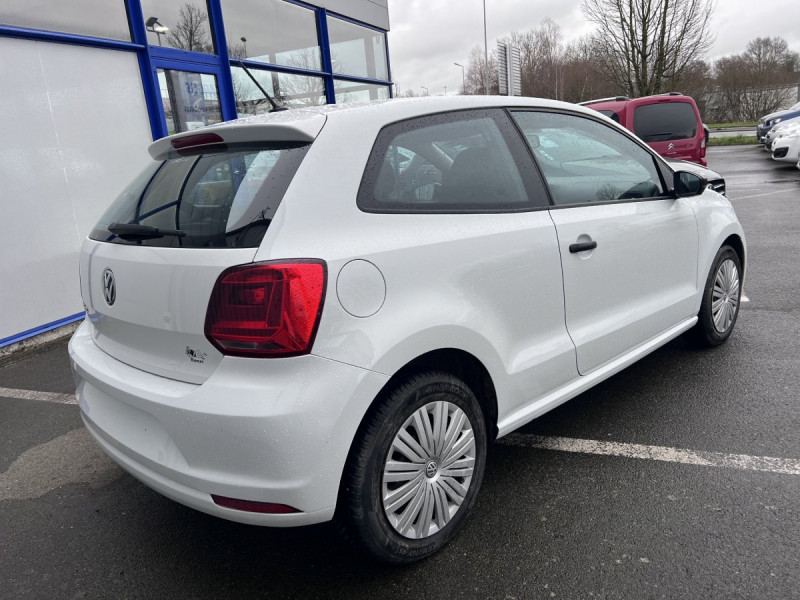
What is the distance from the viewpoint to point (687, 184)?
3287 mm

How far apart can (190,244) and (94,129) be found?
4.72 m

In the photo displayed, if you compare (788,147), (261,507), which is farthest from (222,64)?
(788,147)

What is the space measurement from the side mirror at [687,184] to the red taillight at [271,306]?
2.33 meters

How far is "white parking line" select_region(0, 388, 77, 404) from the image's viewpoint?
3.99 m

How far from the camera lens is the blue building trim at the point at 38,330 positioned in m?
5.09

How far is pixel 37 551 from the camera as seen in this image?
7.89 feet

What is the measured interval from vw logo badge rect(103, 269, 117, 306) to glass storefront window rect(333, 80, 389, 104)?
811 centimetres

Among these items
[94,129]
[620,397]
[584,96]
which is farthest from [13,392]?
[584,96]

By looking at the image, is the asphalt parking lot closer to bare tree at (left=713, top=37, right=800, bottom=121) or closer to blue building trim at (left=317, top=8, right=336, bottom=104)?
blue building trim at (left=317, top=8, right=336, bottom=104)

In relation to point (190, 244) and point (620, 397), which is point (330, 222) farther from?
point (620, 397)

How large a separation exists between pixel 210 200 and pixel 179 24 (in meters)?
5.97

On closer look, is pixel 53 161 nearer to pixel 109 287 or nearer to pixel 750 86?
pixel 109 287

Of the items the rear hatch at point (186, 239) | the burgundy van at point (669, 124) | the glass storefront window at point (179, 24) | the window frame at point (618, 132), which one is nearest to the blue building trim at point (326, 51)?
the glass storefront window at point (179, 24)

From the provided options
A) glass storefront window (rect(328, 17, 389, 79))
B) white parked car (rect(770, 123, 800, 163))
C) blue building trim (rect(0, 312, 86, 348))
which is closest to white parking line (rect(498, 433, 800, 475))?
blue building trim (rect(0, 312, 86, 348))
